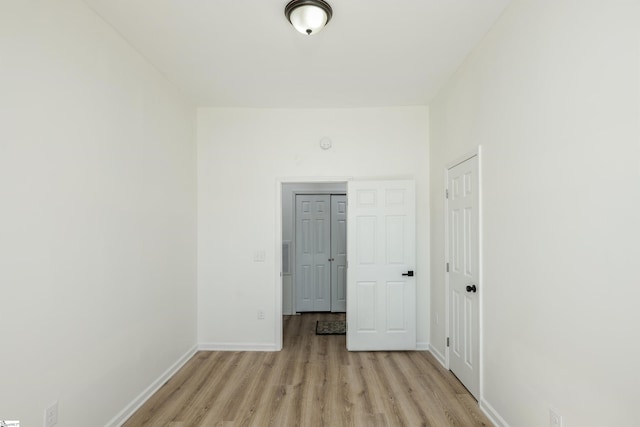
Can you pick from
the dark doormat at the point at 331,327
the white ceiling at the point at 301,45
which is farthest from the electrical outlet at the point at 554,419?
the dark doormat at the point at 331,327

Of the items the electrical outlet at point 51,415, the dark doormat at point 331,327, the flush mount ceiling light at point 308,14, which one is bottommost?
the dark doormat at point 331,327

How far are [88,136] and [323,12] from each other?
1697 mm

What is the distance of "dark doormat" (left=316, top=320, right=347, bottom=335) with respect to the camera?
15.1 ft

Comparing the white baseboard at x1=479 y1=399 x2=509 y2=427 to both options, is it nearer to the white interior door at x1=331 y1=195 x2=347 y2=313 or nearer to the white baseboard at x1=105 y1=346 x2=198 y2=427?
A: the white baseboard at x1=105 y1=346 x2=198 y2=427

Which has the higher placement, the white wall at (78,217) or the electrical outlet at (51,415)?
the white wall at (78,217)

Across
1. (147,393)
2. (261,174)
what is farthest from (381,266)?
(147,393)

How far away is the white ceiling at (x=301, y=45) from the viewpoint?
87.0 inches

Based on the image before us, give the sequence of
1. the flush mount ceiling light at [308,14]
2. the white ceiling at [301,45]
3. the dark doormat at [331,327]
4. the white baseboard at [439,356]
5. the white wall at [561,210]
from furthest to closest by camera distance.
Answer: the dark doormat at [331,327] < the white baseboard at [439,356] < the white ceiling at [301,45] < the flush mount ceiling light at [308,14] < the white wall at [561,210]

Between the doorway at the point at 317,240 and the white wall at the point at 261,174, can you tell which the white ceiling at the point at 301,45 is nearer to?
the white wall at the point at 261,174

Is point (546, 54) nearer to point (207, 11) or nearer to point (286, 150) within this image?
point (207, 11)

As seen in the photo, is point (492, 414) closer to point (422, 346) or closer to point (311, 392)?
→ point (311, 392)

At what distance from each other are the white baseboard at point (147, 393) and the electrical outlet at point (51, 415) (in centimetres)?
53

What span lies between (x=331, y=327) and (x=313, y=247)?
1445 mm

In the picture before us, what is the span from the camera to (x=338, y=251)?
18.9ft
